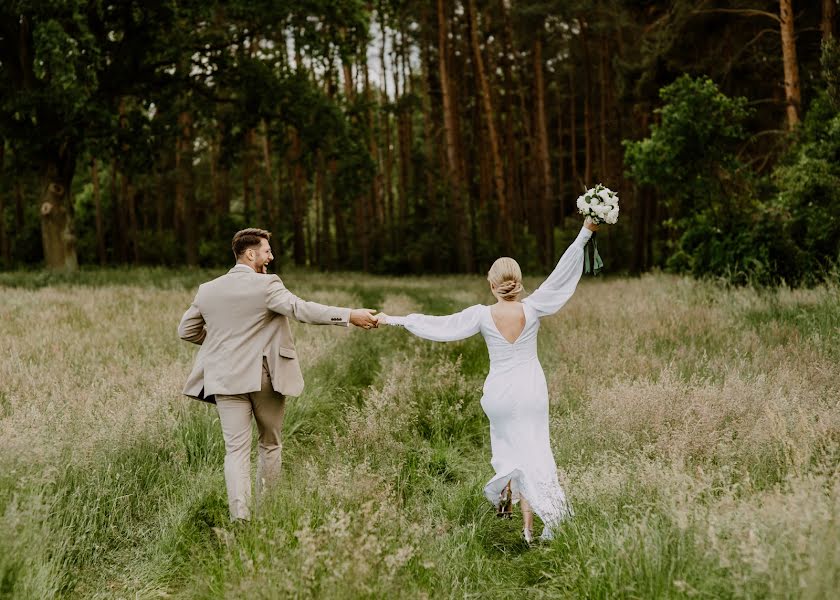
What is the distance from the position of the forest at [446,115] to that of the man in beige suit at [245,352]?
10295 millimetres

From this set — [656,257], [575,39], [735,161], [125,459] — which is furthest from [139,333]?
[575,39]

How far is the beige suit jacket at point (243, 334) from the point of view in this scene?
485cm

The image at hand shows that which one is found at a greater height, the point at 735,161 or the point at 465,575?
the point at 735,161

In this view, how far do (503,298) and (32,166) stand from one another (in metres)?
22.7

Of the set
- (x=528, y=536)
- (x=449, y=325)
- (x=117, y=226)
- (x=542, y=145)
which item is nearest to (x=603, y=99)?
(x=542, y=145)

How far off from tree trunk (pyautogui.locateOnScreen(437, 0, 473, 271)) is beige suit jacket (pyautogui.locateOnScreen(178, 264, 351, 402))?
82.7 ft

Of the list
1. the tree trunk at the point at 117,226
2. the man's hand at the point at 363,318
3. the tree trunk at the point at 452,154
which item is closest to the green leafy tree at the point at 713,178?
the man's hand at the point at 363,318

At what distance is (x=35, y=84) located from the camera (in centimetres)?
2078

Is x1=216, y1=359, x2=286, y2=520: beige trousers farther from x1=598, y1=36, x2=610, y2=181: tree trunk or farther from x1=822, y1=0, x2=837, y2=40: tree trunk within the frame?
x1=598, y1=36, x2=610, y2=181: tree trunk

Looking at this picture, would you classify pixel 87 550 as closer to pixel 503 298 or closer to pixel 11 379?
pixel 503 298

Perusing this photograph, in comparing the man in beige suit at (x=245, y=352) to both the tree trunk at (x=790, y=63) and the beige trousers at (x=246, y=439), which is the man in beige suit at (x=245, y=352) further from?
the tree trunk at (x=790, y=63)

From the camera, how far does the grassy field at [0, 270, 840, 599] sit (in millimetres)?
3434

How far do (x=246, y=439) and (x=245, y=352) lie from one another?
640 millimetres

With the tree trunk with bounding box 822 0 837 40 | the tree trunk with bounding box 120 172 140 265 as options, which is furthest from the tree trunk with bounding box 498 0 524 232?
the tree trunk with bounding box 120 172 140 265
